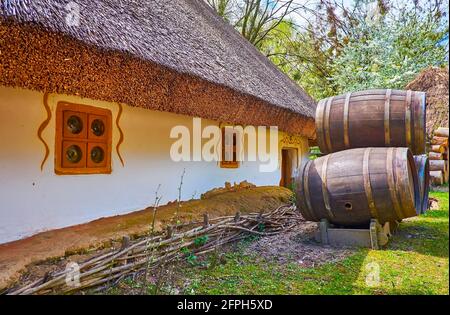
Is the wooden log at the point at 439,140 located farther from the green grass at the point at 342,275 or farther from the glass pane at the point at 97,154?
the glass pane at the point at 97,154

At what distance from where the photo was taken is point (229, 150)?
639 cm

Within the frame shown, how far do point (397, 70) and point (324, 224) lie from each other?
27.6 ft

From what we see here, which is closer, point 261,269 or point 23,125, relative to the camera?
point 261,269

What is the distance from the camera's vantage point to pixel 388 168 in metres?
3.53

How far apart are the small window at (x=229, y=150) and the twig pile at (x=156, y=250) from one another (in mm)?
1726

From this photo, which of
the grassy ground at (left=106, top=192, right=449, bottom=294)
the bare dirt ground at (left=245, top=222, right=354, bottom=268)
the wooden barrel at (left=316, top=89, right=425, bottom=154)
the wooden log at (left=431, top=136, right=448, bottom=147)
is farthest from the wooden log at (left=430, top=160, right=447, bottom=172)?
→ the bare dirt ground at (left=245, top=222, right=354, bottom=268)

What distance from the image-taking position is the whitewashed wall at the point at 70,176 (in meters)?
3.23

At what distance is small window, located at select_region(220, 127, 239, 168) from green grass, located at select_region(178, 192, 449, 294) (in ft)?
9.18

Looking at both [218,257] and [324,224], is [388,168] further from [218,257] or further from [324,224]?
[218,257]

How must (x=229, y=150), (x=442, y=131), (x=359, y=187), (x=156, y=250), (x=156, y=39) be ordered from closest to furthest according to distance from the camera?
1. (x=156, y=250)
2. (x=359, y=187)
3. (x=156, y=39)
4. (x=229, y=150)
5. (x=442, y=131)

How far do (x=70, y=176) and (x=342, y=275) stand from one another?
2.86m

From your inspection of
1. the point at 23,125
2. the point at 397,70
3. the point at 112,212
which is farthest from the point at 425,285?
the point at 397,70

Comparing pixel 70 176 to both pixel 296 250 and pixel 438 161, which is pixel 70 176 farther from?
pixel 438 161

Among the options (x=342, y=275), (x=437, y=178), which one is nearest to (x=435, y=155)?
(x=437, y=178)
